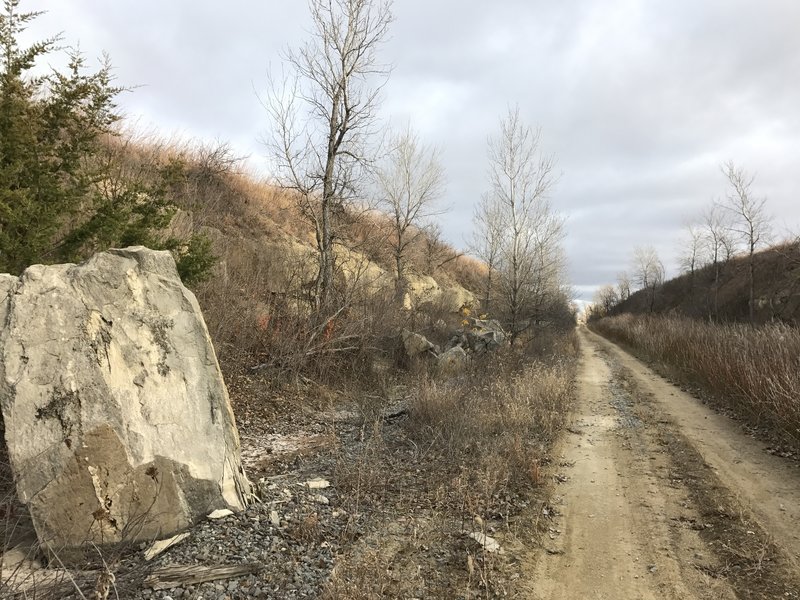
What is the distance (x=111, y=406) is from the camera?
4.10m

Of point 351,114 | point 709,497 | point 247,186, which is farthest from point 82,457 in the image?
point 247,186

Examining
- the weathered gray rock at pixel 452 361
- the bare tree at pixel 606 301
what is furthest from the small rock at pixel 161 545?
the bare tree at pixel 606 301

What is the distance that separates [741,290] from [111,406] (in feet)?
Result: 155

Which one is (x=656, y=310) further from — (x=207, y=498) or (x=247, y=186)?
(x=207, y=498)

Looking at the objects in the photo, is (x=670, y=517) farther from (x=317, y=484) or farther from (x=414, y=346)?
(x=414, y=346)

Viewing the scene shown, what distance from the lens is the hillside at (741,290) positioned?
3212 centimetres

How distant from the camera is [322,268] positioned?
42.1ft

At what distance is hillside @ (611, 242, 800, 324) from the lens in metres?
32.1

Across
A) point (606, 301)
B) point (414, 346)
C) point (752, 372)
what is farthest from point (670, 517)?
point (606, 301)

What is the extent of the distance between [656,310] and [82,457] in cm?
6448

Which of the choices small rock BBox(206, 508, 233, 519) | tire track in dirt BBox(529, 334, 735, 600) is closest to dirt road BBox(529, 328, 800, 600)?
tire track in dirt BBox(529, 334, 735, 600)

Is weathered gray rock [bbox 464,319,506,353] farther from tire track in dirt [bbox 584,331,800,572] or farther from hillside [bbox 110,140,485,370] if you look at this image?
tire track in dirt [bbox 584,331,800,572]

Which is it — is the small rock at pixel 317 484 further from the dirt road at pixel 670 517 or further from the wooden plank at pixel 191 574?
the dirt road at pixel 670 517

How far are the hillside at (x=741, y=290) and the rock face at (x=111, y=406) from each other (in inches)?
1060
